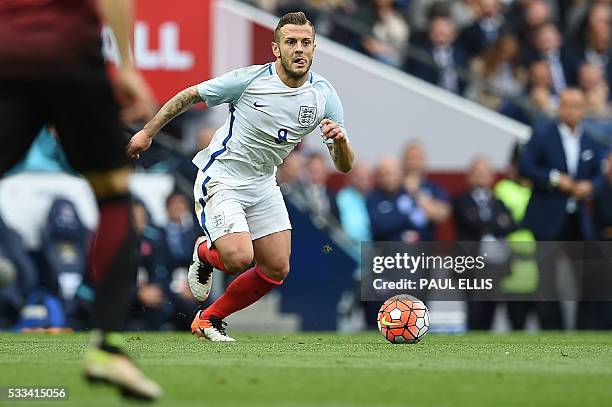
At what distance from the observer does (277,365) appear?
26.7 feet

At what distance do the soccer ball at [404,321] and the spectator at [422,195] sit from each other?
4864 mm

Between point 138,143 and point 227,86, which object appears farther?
point 227,86

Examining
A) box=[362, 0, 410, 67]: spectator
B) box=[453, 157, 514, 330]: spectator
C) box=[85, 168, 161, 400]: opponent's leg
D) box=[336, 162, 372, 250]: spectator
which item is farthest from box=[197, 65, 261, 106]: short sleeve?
box=[362, 0, 410, 67]: spectator

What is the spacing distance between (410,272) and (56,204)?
14.4ft

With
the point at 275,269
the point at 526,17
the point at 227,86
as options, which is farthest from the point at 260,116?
the point at 526,17

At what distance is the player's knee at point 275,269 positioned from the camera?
10.9 m

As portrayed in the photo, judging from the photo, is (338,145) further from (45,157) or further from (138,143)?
(45,157)

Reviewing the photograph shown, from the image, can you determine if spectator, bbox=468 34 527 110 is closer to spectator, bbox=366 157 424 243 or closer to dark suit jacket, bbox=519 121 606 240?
spectator, bbox=366 157 424 243

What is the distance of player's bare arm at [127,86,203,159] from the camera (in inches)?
381

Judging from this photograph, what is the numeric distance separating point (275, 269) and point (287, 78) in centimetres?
151

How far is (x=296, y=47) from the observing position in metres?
10.5

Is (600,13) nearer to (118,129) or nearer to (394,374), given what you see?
(394,374)

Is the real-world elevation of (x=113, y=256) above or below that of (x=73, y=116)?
below

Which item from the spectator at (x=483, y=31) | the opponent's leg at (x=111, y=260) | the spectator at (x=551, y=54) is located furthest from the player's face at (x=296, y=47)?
the spectator at (x=551, y=54)
